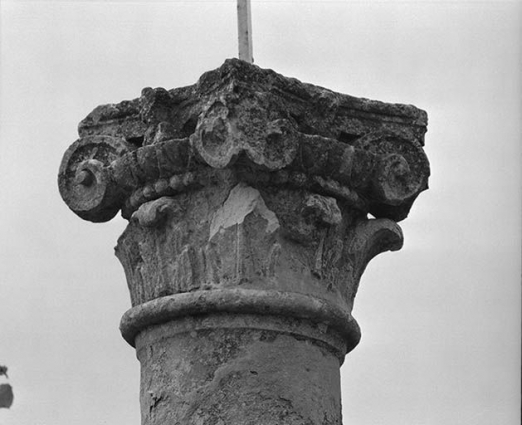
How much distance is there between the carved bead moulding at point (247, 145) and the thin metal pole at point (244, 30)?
0.40 meters

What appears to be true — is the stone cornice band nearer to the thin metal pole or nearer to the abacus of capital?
the abacus of capital

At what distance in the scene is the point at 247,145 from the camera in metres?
4.94

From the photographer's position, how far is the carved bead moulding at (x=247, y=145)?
4988 millimetres

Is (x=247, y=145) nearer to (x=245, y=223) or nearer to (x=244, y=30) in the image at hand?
(x=245, y=223)

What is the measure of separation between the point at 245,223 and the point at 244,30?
4.00 feet

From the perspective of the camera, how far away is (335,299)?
17.3 ft

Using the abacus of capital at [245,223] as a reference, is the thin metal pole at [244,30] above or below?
above

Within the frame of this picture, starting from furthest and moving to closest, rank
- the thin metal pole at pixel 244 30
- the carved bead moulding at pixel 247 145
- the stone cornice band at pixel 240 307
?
the thin metal pole at pixel 244 30 → the carved bead moulding at pixel 247 145 → the stone cornice band at pixel 240 307

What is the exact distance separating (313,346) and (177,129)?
1.30 m

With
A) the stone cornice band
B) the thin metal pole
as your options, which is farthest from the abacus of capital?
the thin metal pole

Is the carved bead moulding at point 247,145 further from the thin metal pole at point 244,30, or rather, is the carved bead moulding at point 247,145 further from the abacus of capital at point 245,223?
the thin metal pole at point 244,30

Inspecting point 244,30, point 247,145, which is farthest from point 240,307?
point 244,30

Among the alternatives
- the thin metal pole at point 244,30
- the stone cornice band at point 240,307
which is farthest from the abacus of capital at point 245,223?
the thin metal pole at point 244,30

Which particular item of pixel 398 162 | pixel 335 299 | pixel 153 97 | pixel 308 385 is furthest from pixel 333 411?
pixel 153 97
